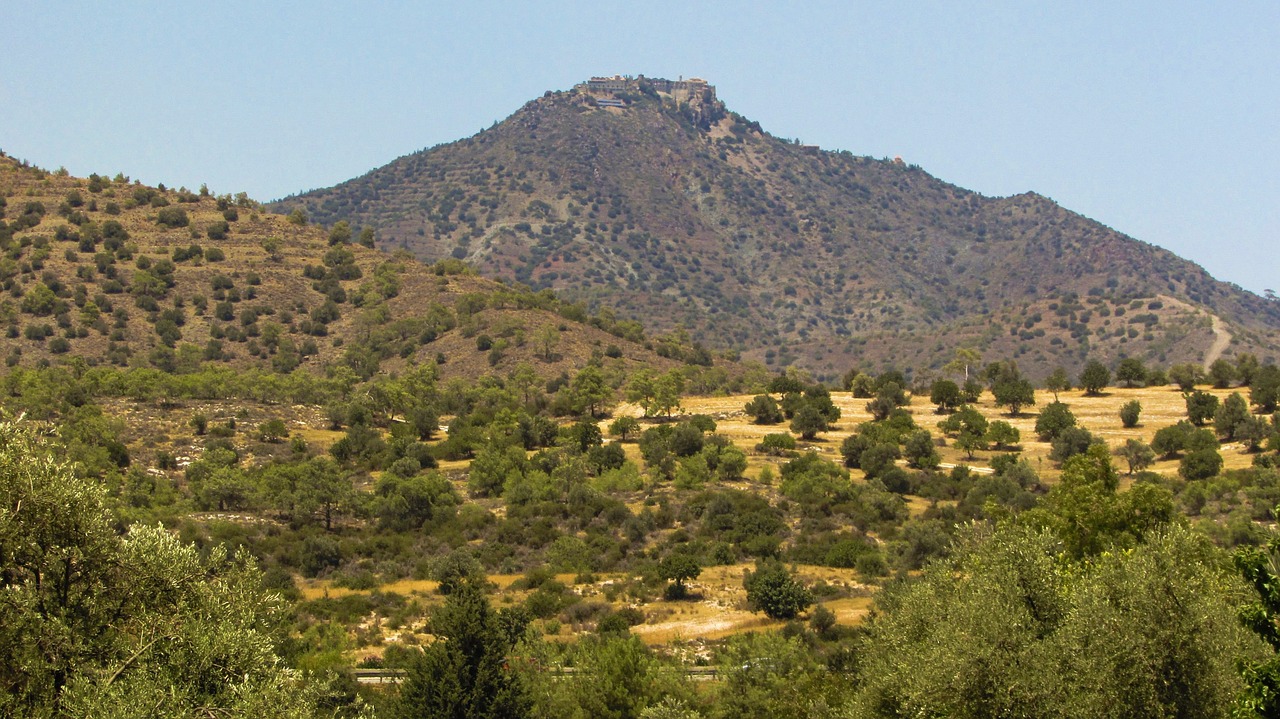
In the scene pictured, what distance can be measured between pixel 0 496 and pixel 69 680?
242 cm

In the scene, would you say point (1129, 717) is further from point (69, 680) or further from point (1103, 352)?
point (1103, 352)

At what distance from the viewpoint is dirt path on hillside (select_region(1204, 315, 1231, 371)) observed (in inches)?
6377

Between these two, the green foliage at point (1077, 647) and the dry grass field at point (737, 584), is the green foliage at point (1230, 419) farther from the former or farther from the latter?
the green foliage at point (1077, 647)

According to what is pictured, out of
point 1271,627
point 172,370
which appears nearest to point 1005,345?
point 172,370

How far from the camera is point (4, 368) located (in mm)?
88688

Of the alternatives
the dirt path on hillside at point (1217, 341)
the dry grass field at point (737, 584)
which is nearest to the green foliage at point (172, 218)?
the dry grass field at point (737, 584)

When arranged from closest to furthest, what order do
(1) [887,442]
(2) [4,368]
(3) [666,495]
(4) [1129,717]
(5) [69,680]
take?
(5) [69,680] < (4) [1129,717] < (3) [666,495] < (1) [887,442] < (2) [4,368]

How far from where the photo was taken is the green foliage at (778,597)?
43156mm

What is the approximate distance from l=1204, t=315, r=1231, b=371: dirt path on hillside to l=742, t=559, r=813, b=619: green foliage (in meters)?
135

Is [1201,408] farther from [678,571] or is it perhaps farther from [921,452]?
[678,571]

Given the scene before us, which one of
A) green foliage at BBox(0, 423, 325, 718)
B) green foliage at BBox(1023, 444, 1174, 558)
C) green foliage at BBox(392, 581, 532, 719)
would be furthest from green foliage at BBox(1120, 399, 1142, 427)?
green foliage at BBox(0, 423, 325, 718)

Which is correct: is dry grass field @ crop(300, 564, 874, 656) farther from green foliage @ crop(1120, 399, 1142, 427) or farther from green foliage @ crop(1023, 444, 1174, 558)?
green foliage @ crop(1120, 399, 1142, 427)

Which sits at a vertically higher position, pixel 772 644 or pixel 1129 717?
pixel 1129 717

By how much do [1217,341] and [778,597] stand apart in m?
154
